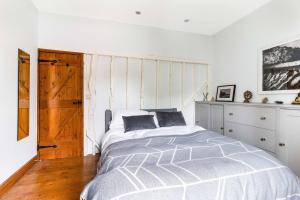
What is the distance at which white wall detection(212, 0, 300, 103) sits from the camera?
2.50m

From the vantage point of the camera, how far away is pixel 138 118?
2.84m

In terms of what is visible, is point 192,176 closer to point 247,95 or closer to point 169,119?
point 169,119

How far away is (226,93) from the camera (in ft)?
Result: 12.0

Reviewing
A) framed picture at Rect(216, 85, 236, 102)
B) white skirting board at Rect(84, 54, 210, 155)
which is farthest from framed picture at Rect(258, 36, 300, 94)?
white skirting board at Rect(84, 54, 210, 155)

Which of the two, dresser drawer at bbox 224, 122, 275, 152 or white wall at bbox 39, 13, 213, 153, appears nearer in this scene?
dresser drawer at bbox 224, 122, 275, 152

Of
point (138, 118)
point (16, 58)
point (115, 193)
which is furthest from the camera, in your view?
point (138, 118)

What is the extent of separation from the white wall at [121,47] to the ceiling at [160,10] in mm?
181

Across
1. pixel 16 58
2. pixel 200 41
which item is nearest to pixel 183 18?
pixel 200 41

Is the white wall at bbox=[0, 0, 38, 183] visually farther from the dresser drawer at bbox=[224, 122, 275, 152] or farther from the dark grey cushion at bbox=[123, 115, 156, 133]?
the dresser drawer at bbox=[224, 122, 275, 152]

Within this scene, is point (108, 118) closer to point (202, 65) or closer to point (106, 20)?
point (106, 20)

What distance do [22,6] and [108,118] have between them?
219 centimetres

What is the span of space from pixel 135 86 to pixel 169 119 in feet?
3.51

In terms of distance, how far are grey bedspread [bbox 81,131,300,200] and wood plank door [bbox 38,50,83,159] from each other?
6.27ft

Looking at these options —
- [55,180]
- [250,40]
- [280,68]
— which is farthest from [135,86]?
[280,68]
